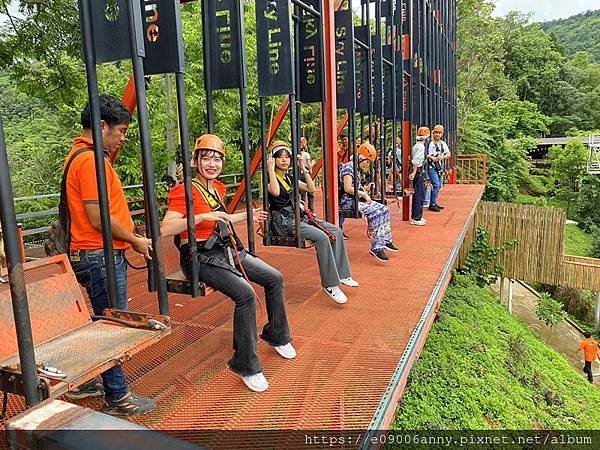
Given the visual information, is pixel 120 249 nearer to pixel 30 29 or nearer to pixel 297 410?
pixel 297 410

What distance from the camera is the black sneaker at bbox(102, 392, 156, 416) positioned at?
8.79ft

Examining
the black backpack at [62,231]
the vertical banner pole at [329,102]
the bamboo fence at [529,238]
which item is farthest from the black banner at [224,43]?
the bamboo fence at [529,238]

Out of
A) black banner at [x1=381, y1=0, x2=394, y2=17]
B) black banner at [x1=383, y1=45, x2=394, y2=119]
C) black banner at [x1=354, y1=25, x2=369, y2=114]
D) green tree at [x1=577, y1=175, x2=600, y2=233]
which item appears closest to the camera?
black banner at [x1=354, y1=25, x2=369, y2=114]

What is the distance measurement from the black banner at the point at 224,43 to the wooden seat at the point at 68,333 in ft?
5.98

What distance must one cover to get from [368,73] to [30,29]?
4.54 metres

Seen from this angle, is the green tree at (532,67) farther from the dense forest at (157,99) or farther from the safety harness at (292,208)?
the safety harness at (292,208)

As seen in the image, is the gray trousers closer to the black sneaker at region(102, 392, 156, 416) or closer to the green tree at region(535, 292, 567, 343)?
the black sneaker at region(102, 392, 156, 416)

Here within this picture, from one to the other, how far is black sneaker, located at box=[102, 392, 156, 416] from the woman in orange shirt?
0.56 m

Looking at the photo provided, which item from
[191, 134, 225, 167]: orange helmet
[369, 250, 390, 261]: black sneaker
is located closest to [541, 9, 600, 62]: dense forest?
[369, 250, 390, 261]: black sneaker

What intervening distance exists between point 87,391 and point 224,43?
248cm

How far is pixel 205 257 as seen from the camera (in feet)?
9.99

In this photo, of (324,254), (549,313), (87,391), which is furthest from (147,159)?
(549,313)

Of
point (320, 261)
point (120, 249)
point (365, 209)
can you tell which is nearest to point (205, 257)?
point (120, 249)

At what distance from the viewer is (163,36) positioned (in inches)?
103
